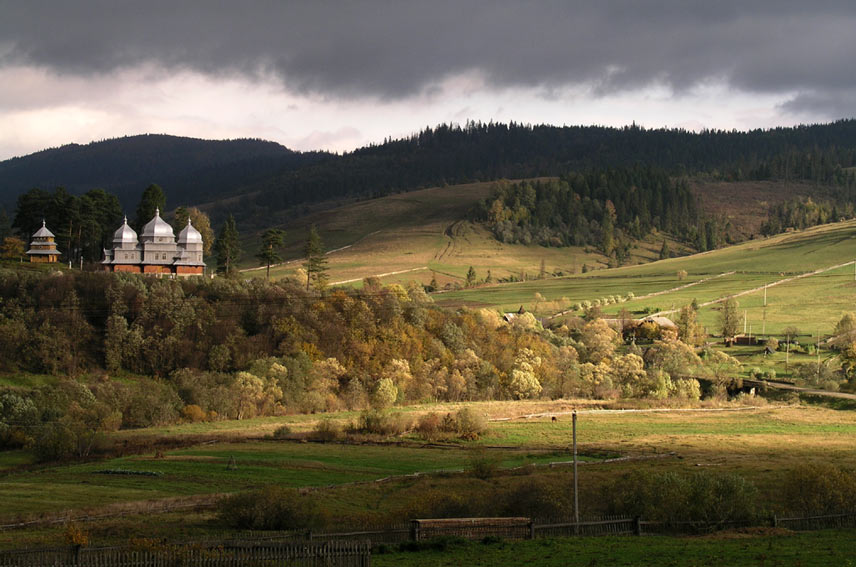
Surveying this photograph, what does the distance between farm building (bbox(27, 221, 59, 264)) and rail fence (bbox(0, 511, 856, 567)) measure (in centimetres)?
8115

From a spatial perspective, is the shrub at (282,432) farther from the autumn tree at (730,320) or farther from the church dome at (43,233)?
the autumn tree at (730,320)

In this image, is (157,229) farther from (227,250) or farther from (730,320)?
(730,320)

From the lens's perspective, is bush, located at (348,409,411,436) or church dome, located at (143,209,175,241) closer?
bush, located at (348,409,411,436)

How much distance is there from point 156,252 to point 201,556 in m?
81.2

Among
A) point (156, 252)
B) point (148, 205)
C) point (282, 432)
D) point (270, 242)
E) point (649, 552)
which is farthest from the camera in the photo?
point (270, 242)

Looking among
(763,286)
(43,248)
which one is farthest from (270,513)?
(763,286)

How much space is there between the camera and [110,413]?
240 ft

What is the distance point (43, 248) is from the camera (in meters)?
108

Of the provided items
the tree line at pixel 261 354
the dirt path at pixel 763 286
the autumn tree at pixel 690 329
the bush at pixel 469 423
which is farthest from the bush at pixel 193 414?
the dirt path at pixel 763 286

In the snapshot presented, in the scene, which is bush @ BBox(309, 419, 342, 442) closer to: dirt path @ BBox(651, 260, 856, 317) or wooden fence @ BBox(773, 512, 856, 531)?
wooden fence @ BBox(773, 512, 856, 531)

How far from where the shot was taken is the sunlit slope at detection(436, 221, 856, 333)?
141 m

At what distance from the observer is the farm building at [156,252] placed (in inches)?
4119

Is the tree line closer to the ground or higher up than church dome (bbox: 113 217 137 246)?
closer to the ground

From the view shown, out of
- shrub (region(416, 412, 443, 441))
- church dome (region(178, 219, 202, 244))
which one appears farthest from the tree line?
shrub (region(416, 412, 443, 441))
